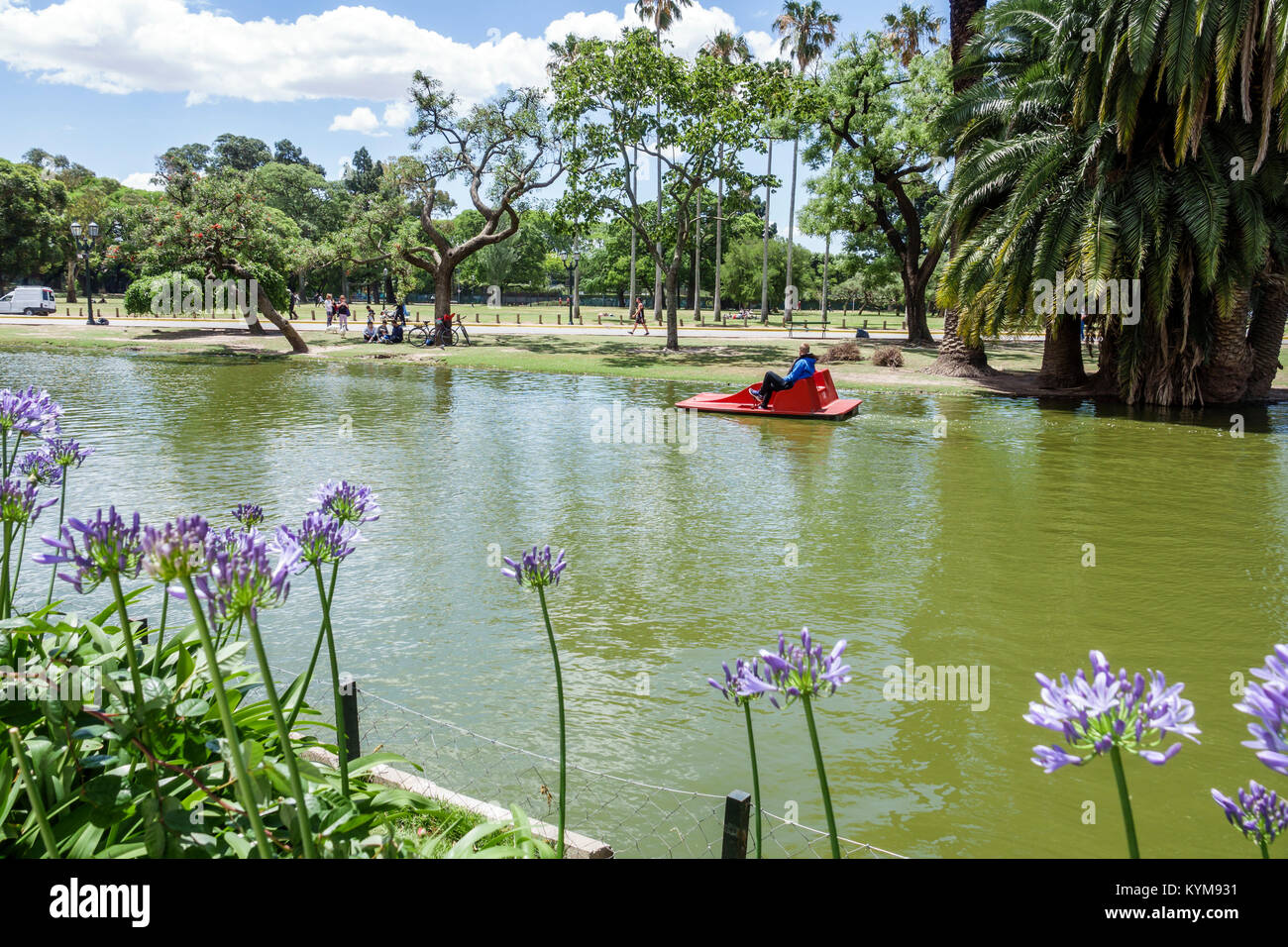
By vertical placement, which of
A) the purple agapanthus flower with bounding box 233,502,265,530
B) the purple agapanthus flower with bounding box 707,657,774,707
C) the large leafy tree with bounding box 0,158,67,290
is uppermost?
the large leafy tree with bounding box 0,158,67,290

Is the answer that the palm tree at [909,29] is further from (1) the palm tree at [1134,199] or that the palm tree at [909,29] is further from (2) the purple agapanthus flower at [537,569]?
(2) the purple agapanthus flower at [537,569]

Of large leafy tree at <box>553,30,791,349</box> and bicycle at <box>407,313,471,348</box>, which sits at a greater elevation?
large leafy tree at <box>553,30,791,349</box>

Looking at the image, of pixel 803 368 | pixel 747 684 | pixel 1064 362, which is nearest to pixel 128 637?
pixel 747 684

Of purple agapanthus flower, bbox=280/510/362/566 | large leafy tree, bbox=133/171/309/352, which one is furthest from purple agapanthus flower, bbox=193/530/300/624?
large leafy tree, bbox=133/171/309/352

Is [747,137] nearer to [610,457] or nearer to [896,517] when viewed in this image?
[610,457]

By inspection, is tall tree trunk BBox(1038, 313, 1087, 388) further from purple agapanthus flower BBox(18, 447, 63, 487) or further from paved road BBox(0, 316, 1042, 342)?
purple agapanthus flower BBox(18, 447, 63, 487)

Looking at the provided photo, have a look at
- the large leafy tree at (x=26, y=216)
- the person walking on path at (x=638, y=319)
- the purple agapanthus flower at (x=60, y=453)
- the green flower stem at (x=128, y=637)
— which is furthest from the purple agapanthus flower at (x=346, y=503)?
the large leafy tree at (x=26, y=216)

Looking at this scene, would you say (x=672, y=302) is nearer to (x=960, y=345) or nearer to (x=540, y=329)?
(x=960, y=345)

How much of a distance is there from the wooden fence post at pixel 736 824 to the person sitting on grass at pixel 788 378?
1585 centimetres

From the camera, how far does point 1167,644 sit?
7.18 meters

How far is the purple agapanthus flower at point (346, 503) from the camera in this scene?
310cm

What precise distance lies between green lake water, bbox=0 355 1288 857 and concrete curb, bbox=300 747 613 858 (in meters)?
0.83

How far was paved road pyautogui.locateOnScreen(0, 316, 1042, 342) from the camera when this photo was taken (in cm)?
4419
